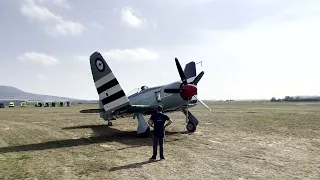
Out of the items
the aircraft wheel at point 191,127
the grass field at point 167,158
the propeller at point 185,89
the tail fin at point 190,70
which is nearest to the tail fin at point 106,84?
the grass field at point 167,158

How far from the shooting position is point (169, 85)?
19094mm

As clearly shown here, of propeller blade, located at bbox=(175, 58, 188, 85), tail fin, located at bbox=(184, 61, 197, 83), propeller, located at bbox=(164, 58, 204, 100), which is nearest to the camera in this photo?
propeller, located at bbox=(164, 58, 204, 100)

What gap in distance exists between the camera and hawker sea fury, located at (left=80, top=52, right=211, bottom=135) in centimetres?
1669

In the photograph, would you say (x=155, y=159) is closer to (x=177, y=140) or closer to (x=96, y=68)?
(x=177, y=140)

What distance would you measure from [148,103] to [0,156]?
30.1 feet

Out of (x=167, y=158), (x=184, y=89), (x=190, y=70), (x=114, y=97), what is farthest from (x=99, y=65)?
(x=190, y=70)

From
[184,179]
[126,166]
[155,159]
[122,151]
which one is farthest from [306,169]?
[122,151]

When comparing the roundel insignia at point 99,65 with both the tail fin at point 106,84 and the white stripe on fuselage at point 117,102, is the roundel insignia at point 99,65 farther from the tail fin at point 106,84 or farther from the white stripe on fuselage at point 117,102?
the white stripe on fuselage at point 117,102

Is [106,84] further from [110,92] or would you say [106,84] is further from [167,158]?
[167,158]

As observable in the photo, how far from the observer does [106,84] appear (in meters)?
16.9

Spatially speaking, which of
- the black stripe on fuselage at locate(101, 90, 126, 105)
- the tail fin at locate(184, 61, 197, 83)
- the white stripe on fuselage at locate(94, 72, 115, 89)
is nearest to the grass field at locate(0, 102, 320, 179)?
the black stripe on fuselage at locate(101, 90, 126, 105)

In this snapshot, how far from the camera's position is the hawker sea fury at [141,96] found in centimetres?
1669

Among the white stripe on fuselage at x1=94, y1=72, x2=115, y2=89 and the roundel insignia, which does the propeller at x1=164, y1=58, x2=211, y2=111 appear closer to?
the white stripe on fuselage at x1=94, y1=72, x2=115, y2=89

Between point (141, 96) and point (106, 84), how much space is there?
3.52 m
